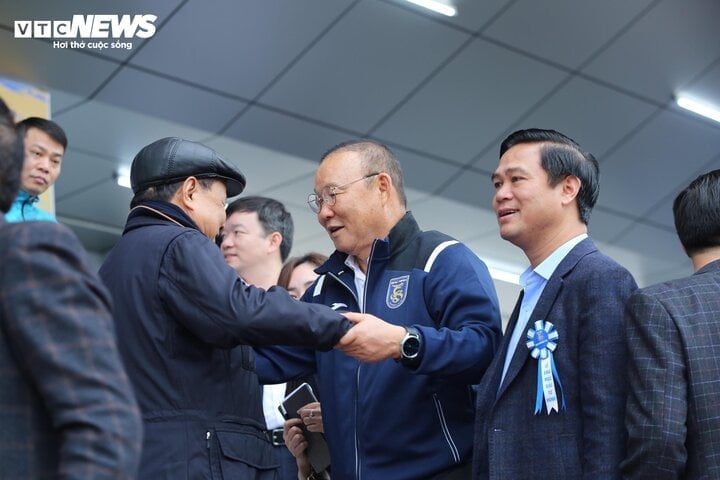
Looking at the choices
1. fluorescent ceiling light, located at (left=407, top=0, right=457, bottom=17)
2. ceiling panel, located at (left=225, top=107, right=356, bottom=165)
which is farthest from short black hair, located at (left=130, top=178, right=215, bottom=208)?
ceiling panel, located at (left=225, top=107, right=356, bottom=165)

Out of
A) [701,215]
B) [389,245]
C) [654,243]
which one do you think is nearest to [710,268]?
[701,215]

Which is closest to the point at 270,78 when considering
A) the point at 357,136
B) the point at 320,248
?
the point at 357,136

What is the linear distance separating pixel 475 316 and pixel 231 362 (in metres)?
0.68

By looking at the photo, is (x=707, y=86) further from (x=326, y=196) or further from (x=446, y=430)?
(x=446, y=430)

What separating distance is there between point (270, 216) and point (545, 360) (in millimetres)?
2257

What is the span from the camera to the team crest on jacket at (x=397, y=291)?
130 inches

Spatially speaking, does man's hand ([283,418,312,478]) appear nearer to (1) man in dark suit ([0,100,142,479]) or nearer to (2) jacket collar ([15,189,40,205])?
(2) jacket collar ([15,189,40,205])

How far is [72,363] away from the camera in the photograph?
1.69 m

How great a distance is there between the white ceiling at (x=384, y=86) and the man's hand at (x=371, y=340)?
135 inches

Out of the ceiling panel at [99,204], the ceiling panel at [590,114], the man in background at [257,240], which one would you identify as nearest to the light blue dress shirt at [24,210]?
the man in background at [257,240]

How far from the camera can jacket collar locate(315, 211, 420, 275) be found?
11.1ft

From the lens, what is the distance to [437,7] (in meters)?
6.35

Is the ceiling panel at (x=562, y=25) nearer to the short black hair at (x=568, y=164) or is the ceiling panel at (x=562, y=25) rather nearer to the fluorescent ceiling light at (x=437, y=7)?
the fluorescent ceiling light at (x=437, y=7)

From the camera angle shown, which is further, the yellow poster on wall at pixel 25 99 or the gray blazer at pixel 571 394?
the yellow poster on wall at pixel 25 99
